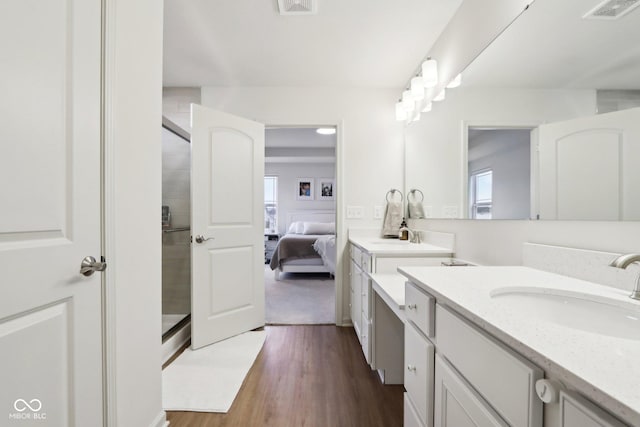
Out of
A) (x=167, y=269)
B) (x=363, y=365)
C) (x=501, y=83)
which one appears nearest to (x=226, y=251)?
(x=167, y=269)

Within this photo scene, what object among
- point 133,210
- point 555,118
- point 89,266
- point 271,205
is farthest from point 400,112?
point 271,205

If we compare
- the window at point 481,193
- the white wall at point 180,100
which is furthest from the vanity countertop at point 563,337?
the white wall at point 180,100

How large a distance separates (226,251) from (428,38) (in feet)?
7.69

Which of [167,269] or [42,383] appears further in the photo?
[167,269]

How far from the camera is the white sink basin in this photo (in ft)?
2.27

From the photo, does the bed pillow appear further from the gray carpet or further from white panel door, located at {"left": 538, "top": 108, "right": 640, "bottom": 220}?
white panel door, located at {"left": 538, "top": 108, "right": 640, "bottom": 220}

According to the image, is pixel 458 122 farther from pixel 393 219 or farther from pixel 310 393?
pixel 310 393

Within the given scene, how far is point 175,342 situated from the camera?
2252mm

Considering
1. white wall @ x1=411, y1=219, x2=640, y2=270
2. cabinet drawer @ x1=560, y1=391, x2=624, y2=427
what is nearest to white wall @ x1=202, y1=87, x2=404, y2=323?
white wall @ x1=411, y1=219, x2=640, y2=270

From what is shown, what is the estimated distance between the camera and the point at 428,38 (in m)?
2.07

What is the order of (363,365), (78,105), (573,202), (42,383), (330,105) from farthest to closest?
(330,105) < (363,365) < (573,202) < (78,105) < (42,383)

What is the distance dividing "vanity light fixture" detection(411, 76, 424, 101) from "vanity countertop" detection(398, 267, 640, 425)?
176cm

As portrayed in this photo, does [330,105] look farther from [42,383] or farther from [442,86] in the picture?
[42,383]

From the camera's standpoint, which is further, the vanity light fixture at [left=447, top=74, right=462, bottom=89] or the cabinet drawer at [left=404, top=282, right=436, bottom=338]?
the vanity light fixture at [left=447, top=74, right=462, bottom=89]
